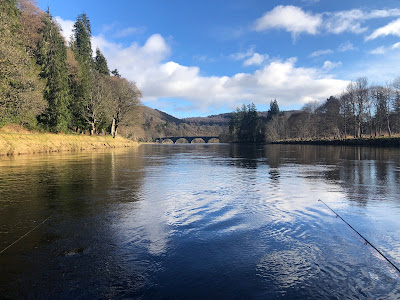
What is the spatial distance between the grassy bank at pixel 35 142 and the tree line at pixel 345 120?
218 ft

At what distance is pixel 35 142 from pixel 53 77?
16.7 metres

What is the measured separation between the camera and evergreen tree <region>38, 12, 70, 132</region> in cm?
4375

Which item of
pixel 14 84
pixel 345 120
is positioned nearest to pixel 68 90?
pixel 14 84

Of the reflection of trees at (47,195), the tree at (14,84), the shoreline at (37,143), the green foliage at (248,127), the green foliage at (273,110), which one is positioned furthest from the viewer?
the green foliage at (273,110)

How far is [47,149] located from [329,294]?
3929 centimetres

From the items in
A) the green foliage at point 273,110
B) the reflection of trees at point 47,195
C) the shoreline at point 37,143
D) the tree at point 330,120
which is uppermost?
the green foliage at point 273,110

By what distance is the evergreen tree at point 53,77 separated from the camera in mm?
43750

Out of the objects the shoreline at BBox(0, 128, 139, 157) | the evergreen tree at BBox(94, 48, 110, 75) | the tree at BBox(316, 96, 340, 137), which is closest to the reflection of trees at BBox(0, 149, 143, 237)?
the shoreline at BBox(0, 128, 139, 157)

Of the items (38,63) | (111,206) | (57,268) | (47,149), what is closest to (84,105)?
(38,63)

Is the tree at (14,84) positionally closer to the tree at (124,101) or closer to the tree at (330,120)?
the tree at (124,101)

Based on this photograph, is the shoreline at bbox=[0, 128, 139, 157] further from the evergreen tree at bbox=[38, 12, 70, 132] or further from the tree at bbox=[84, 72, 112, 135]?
the tree at bbox=[84, 72, 112, 135]

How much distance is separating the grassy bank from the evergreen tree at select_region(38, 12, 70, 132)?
15.0 ft

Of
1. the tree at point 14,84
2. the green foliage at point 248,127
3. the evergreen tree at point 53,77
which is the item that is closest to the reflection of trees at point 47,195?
the tree at point 14,84

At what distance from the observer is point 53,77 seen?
44781mm
